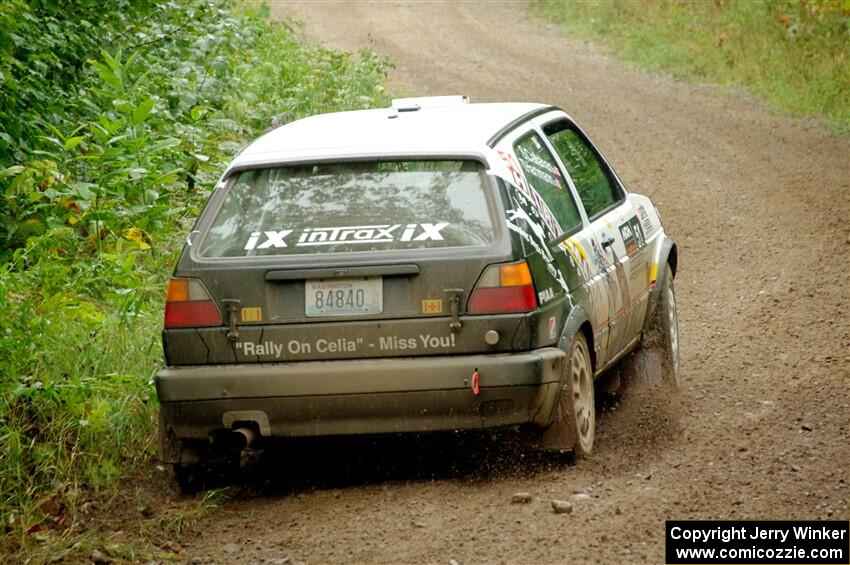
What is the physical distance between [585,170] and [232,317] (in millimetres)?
2418

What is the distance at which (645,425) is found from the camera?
7086mm

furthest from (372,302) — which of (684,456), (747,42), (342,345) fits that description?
(747,42)

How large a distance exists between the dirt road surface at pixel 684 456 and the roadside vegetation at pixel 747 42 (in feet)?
14.0

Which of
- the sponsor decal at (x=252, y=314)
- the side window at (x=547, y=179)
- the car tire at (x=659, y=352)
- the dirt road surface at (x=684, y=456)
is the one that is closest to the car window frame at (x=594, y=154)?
the side window at (x=547, y=179)

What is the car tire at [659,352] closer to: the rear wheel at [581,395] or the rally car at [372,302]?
the rear wheel at [581,395]

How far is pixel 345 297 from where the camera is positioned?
5.88 meters

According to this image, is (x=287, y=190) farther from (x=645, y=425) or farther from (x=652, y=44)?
(x=652, y=44)

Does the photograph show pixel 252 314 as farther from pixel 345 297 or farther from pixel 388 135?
pixel 388 135

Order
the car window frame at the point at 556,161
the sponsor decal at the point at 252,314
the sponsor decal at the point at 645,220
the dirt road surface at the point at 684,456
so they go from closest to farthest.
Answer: the dirt road surface at the point at 684,456 → the sponsor decal at the point at 252,314 → the car window frame at the point at 556,161 → the sponsor decal at the point at 645,220

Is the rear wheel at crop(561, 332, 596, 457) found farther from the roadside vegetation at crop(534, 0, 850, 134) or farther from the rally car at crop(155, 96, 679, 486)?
the roadside vegetation at crop(534, 0, 850, 134)

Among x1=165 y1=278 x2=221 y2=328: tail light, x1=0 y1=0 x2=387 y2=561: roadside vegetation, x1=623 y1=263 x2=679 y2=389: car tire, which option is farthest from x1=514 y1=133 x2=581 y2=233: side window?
x1=0 y1=0 x2=387 y2=561: roadside vegetation

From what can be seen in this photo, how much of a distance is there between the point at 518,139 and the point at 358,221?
3.47 ft

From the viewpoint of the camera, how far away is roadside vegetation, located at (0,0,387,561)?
6480 mm

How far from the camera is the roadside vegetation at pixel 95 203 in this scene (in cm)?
648
